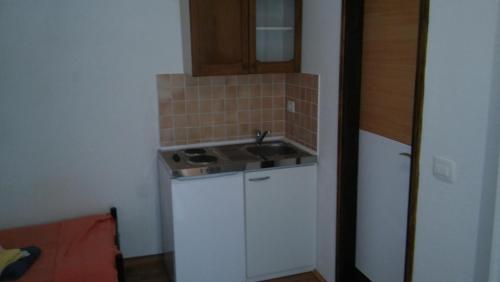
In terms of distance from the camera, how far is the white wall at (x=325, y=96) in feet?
9.11

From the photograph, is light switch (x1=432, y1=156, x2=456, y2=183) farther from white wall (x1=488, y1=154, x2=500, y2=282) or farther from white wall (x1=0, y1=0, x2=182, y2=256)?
white wall (x1=0, y1=0, x2=182, y2=256)

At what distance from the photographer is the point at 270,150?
3432 mm

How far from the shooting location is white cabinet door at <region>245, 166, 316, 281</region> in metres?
2.98

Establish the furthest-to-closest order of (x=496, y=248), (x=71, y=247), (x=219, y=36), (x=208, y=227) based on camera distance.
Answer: (x=219, y=36) < (x=208, y=227) < (x=71, y=247) < (x=496, y=248)

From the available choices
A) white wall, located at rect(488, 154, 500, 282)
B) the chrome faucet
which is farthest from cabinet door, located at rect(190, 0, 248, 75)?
white wall, located at rect(488, 154, 500, 282)

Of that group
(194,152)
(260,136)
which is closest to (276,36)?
(260,136)

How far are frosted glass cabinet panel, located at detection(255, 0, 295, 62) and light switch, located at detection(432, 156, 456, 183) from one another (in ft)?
4.93

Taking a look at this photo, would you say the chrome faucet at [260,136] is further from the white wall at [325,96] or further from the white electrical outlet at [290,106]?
the white wall at [325,96]

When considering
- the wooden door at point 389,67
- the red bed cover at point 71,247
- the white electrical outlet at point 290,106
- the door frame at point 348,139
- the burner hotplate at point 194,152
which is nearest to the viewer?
the wooden door at point 389,67

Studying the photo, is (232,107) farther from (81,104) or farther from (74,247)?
(74,247)

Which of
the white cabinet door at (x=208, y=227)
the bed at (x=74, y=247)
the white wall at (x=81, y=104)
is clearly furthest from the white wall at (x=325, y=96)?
the bed at (x=74, y=247)

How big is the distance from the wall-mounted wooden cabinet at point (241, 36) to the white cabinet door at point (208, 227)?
770 millimetres

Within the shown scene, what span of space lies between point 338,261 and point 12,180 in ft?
7.33

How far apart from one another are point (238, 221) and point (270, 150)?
70 cm
